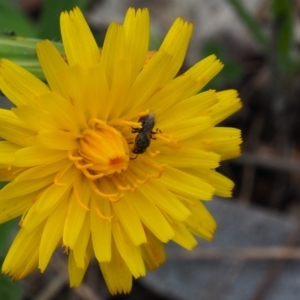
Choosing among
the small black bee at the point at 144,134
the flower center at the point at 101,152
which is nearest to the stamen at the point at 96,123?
the flower center at the point at 101,152

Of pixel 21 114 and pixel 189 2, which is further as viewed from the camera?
pixel 189 2

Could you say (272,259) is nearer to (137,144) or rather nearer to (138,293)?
(138,293)

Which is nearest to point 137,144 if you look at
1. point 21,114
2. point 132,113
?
point 132,113

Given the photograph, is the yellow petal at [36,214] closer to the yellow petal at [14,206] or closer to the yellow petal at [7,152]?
the yellow petal at [14,206]

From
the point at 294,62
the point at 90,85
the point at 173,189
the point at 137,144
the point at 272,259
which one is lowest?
the point at 272,259

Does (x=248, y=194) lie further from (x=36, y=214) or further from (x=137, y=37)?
(x=36, y=214)
